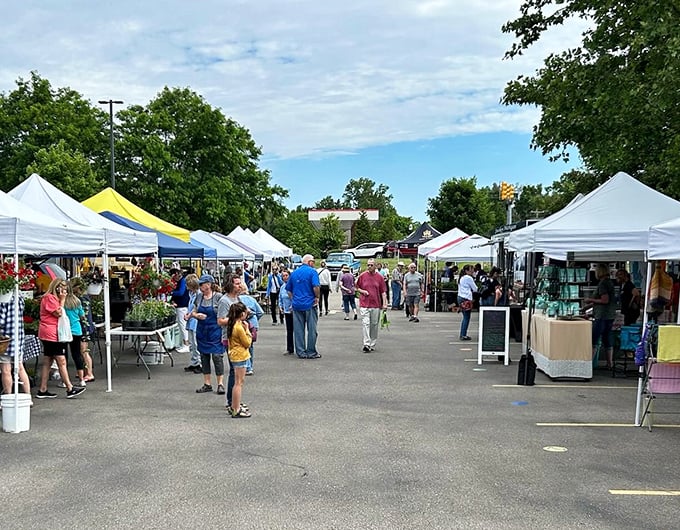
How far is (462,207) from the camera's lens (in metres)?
64.4

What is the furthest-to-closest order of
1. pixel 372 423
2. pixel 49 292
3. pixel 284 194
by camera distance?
1. pixel 284 194
2. pixel 49 292
3. pixel 372 423

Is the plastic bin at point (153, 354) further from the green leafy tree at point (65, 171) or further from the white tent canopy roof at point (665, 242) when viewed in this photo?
the green leafy tree at point (65, 171)

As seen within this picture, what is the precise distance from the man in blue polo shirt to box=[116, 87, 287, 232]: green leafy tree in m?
26.9

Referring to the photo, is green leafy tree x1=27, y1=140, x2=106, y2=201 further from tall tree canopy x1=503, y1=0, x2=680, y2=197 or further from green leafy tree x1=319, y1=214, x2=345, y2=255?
green leafy tree x1=319, y1=214, x2=345, y2=255

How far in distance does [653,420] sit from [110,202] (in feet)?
41.4

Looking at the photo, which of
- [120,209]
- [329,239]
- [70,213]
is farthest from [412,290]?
[329,239]

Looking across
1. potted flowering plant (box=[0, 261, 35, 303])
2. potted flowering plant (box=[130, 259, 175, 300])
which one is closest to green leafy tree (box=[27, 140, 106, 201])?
potted flowering plant (box=[130, 259, 175, 300])

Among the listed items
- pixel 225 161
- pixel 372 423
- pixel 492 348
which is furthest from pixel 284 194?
pixel 372 423

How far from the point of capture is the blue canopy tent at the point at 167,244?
14.9 metres

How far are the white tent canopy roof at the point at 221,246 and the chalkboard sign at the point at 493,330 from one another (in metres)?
12.1

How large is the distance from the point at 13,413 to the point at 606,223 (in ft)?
28.7

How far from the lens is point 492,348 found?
12547 millimetres

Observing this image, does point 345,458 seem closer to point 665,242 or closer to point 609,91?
point 665,242

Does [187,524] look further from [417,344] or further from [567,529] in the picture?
[417,344]
